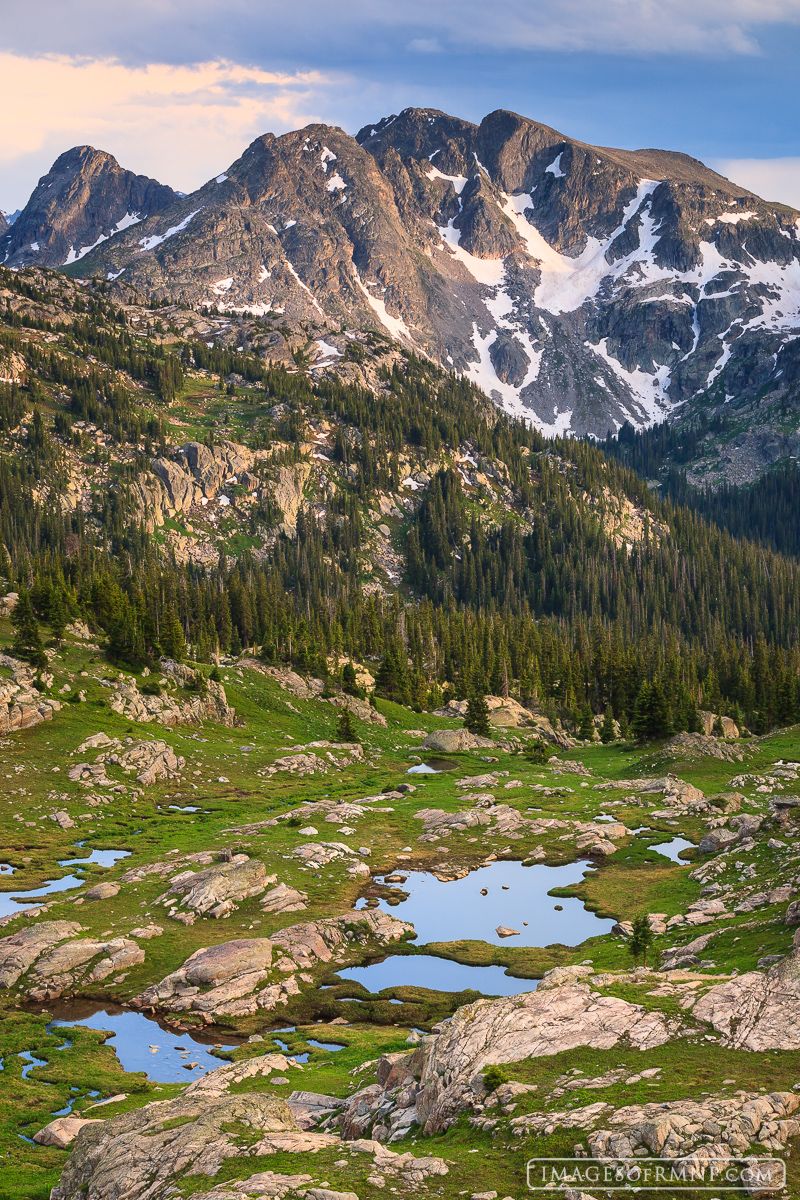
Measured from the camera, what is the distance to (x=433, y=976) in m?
43.9

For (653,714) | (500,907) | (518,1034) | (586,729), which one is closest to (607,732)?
(586,729)

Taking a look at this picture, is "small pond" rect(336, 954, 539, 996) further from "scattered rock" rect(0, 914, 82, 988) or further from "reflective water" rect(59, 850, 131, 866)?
"reflective water" rect(59, 850, 131, 866)

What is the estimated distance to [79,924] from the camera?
4544cm

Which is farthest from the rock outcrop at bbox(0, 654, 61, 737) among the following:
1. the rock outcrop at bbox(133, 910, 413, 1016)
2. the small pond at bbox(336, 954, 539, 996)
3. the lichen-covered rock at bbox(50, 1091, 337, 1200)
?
the lichen-covered rock at bbox(50, 1091, 337, 1200)

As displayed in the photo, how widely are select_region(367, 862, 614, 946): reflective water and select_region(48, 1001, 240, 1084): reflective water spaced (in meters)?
16.2

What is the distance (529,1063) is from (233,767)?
63488mm

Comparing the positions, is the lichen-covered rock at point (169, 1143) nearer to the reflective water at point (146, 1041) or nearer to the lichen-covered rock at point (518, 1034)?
the lichen-covered rock at point (518, 1034)

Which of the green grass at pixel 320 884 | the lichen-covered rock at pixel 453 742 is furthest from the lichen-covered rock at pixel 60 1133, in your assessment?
the lichen-covered rock at pixel 453 742

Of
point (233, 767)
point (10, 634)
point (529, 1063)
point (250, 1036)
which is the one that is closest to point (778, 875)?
point (529, 1063)

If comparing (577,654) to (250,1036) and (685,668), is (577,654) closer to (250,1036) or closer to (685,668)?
(685,668)

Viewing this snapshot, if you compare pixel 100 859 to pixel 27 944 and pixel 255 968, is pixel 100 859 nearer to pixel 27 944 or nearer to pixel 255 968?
pixel 27 944

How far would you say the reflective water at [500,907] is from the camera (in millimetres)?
Answer: 48938

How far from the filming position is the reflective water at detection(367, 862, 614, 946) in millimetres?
48938

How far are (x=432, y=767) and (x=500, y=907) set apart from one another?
45.0 m
